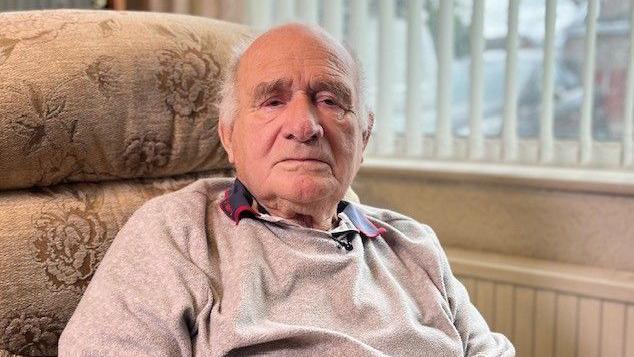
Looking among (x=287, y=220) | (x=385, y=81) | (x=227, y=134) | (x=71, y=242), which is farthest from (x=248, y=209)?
(x=385, y=81)

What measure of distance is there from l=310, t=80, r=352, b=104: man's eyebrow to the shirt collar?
0.68ft

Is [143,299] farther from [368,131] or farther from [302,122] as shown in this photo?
[368,131]

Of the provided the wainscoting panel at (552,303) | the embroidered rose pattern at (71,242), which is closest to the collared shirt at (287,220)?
the embroidered rose pattern at (71,242)

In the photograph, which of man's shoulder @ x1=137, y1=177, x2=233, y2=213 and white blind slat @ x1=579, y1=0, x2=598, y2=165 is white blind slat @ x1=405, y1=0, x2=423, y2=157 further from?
man's shoulder @ x1=137, y1=177, x2=233, y2=213

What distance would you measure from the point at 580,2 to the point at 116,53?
47.1 inches

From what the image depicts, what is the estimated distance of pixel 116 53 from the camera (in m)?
1.24

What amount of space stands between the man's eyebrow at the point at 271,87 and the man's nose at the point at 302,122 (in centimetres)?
2

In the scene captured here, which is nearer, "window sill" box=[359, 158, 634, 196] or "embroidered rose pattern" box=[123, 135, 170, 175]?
"embroidered rose pattern" box=[123, 135, 170, 175]

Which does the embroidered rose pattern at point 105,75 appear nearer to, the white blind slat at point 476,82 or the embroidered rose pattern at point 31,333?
the embroidered rose pattern at point 31,333

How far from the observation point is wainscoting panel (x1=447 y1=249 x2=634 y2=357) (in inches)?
63.6

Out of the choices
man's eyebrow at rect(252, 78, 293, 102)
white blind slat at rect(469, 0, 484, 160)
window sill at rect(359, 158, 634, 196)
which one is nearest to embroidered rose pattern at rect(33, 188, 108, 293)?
man's eyebrow at rect(252, 78, 293, 102)

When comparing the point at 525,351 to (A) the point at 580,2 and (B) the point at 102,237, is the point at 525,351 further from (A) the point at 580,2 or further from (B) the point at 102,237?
(B) the point at 102,237

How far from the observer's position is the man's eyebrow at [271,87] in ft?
3.85

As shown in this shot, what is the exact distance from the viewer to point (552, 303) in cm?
170
